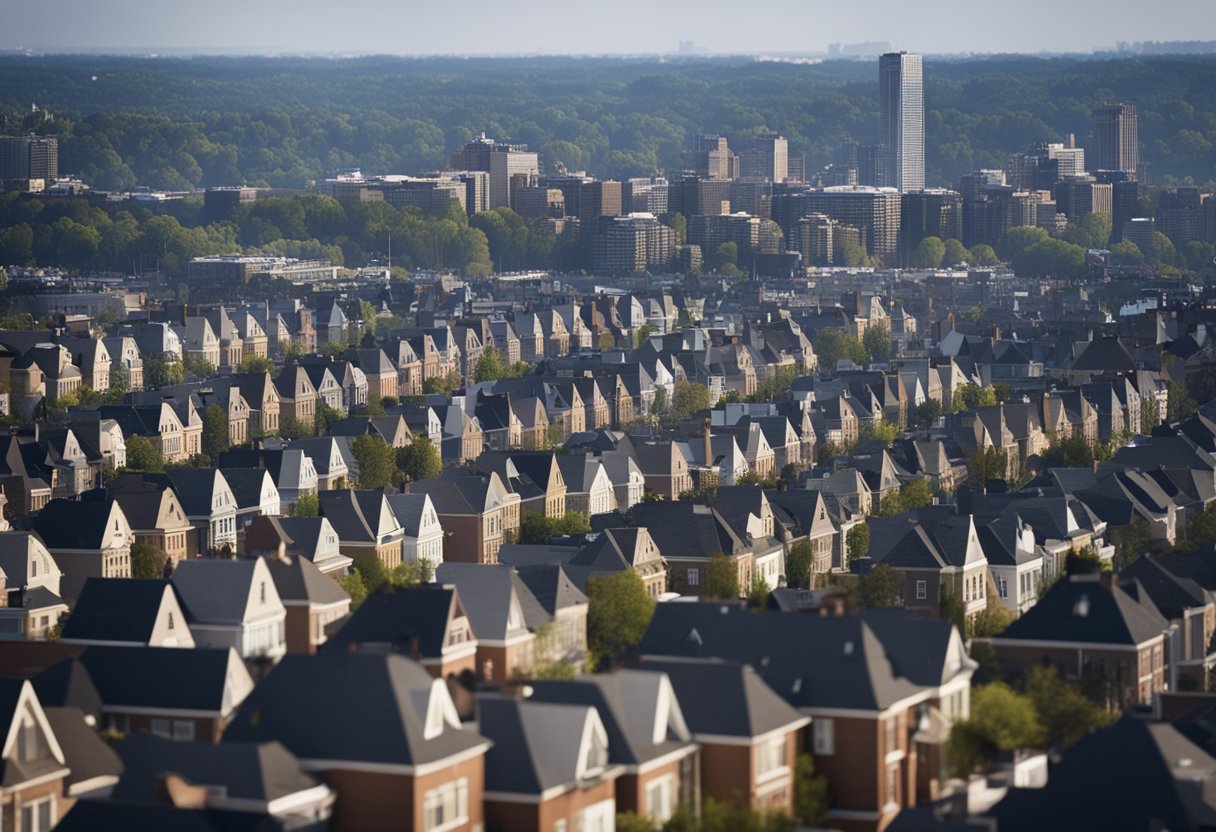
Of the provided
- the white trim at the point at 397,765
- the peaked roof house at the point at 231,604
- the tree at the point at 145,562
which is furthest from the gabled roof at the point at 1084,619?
the tree at the point at 145,562

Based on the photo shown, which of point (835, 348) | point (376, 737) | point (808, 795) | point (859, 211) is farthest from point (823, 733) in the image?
point (859, 211)

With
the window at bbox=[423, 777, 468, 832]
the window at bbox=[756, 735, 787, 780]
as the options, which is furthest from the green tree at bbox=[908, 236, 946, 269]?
the window at bbox=[423, 777, 468, 832]

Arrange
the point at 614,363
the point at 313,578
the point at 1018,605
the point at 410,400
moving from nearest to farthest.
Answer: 1. the point at 313,578
2. the point at 1018,605
3. the point at 410,400
4. the point at 614,363

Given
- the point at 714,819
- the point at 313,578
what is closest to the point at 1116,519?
the point at 313,578

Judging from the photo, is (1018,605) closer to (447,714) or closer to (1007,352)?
(447,714)

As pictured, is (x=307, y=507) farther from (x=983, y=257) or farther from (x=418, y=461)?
(x=983, y=257)

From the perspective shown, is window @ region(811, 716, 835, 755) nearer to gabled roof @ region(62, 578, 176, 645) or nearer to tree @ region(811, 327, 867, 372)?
gabled roof @ region(62, 578, 176, 645)
